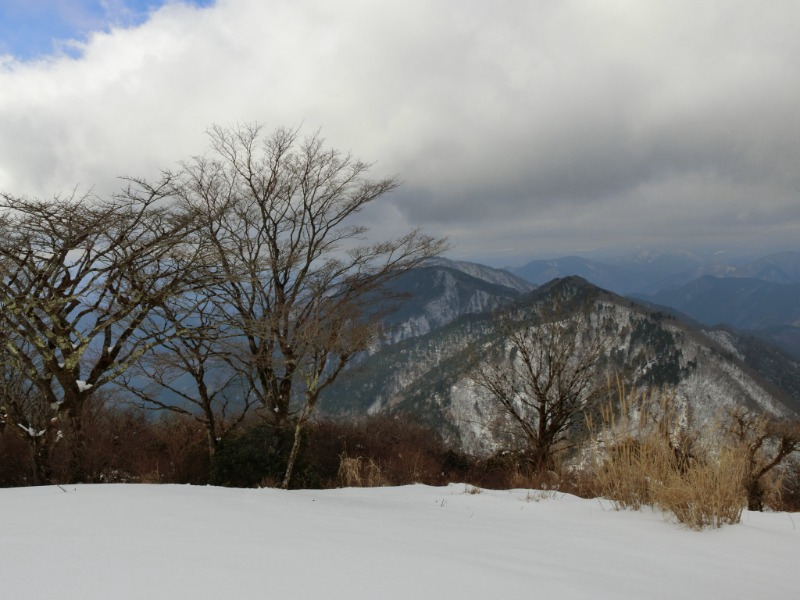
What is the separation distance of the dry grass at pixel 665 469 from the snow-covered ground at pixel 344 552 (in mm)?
151

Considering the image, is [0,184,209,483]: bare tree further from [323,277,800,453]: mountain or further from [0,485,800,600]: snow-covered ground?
[323,277,800,453]: mountain

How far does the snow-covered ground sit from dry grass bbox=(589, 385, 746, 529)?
0.50 feet

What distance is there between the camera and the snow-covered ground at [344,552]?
5.63 ft

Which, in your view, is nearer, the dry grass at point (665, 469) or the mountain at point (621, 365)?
the dry grass at point (665, 469)

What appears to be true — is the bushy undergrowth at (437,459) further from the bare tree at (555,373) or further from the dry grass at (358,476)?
the bare tree at (555,373)

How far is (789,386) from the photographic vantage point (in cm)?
15762

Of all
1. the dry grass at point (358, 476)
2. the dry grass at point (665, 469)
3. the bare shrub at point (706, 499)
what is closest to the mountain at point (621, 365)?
the dry grass at point (358, 476)

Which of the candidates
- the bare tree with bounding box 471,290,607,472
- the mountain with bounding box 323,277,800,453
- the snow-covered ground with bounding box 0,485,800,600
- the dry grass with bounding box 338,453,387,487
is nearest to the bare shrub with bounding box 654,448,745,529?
the snow-covered ground with bounding box 0,485,800,600

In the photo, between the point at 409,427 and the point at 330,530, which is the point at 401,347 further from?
the point at 330,530

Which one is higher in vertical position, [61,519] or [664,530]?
[61,519]

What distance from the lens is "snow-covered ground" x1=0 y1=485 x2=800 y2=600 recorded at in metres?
1.71

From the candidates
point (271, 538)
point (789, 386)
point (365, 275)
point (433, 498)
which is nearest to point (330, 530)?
point (271, 538)

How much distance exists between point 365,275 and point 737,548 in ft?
41.8

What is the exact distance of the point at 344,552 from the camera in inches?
86.0
